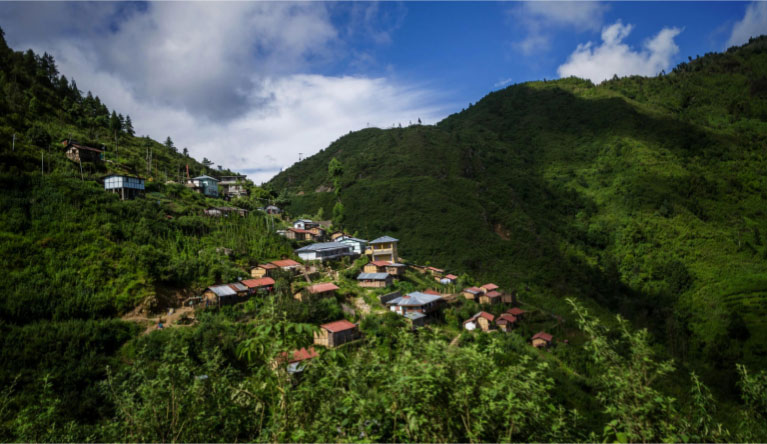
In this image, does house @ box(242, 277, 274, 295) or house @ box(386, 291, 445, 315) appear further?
house @ box(386, 291, 445, 315)

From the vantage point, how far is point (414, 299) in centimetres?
2838

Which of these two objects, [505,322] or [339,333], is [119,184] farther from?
[505,322]

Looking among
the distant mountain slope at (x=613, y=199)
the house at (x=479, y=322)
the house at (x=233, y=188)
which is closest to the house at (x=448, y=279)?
the distant mountain slope at (x=613, y=199)

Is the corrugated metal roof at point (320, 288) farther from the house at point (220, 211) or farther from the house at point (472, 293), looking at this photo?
the house at point (220, 211)

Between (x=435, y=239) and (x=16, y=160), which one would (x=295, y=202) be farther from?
(x=16, y=160)

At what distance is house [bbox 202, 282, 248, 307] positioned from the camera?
2266 centimetres

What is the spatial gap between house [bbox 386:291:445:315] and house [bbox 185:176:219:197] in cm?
3224

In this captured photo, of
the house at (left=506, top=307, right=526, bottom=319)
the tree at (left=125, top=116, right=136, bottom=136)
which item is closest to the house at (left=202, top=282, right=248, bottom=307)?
the house at (left=506, top=307, right=526, bottom=319)

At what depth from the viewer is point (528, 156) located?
94312 mm

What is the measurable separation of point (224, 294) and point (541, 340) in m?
27.8

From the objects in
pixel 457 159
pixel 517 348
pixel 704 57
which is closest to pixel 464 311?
pixel 517 348

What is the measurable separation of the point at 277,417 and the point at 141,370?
3.46 meters

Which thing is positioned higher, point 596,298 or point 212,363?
point 212,363

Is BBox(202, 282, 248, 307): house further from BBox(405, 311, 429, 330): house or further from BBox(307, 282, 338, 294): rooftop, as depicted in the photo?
BBox(405, 311, 429, 330): house
